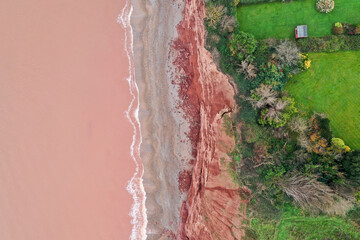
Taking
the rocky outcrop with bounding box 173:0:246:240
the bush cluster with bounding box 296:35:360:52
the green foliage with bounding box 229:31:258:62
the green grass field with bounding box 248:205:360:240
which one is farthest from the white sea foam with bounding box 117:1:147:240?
the bush cluster with bounding box 296:35:360:52

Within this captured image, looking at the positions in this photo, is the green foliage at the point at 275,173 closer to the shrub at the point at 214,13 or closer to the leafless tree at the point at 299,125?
the leafless tree at the point at 299,125

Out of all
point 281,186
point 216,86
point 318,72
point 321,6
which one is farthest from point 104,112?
point 321,6

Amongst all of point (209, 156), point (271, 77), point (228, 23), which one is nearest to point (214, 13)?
point (228, 23)

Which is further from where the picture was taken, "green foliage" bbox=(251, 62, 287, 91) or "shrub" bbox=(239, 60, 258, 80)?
"shrub" bbox=(239, 60, 258, 80)

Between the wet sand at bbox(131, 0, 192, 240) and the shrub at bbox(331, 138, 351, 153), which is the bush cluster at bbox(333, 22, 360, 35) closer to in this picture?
the shrub at bbox(331, 138, 351, 153)

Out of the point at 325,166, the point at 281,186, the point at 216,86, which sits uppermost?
the point at 216,86

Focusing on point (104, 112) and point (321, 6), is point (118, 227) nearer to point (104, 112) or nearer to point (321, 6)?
point (104, 112)
